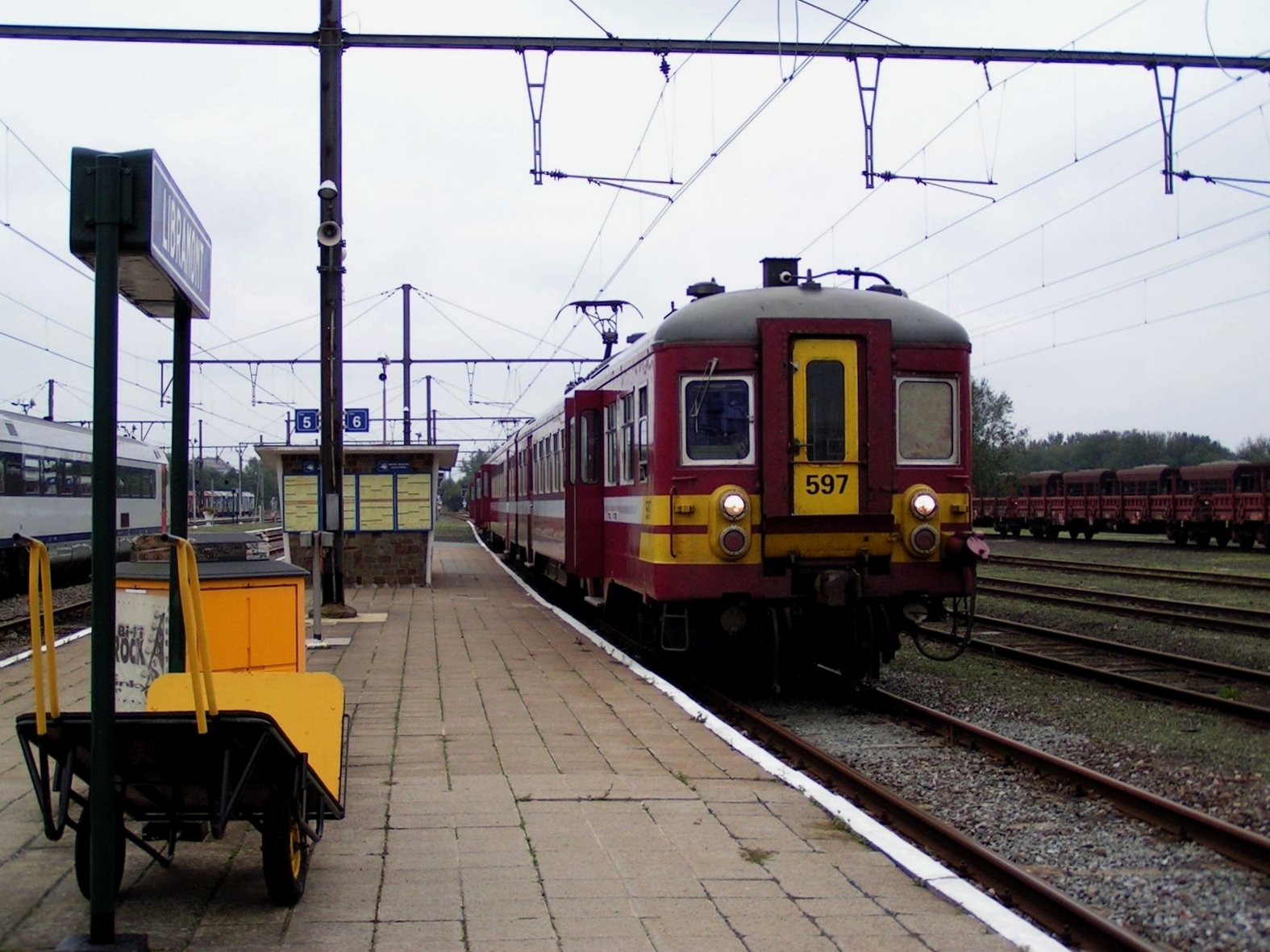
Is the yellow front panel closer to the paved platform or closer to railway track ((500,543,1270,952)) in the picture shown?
the paved platform

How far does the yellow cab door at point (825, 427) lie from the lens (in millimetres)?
9438

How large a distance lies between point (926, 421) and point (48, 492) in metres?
18.3

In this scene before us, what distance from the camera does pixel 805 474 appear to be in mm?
9430

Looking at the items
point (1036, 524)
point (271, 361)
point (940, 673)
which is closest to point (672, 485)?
point (940, 673)

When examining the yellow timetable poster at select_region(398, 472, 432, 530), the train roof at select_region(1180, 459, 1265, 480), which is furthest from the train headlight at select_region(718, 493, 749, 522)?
the train roof at select_region(1180, 459, 1265, 480)

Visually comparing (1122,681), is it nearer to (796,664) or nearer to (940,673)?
(940,673)

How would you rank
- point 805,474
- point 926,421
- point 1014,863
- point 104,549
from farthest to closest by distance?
point 926,421 → point 805,474 → point 1014,863 → point 104,549

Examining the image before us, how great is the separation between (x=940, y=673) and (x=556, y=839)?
23.7 feet

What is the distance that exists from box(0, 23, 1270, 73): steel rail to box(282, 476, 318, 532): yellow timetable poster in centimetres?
869

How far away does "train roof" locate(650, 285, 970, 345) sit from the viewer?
9.58 m

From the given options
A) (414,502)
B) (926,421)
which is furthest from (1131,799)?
(414,502)

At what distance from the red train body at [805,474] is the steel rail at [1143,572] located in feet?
42.8

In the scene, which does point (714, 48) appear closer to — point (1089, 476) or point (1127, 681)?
point (1127, 681)

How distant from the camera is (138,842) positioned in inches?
182
